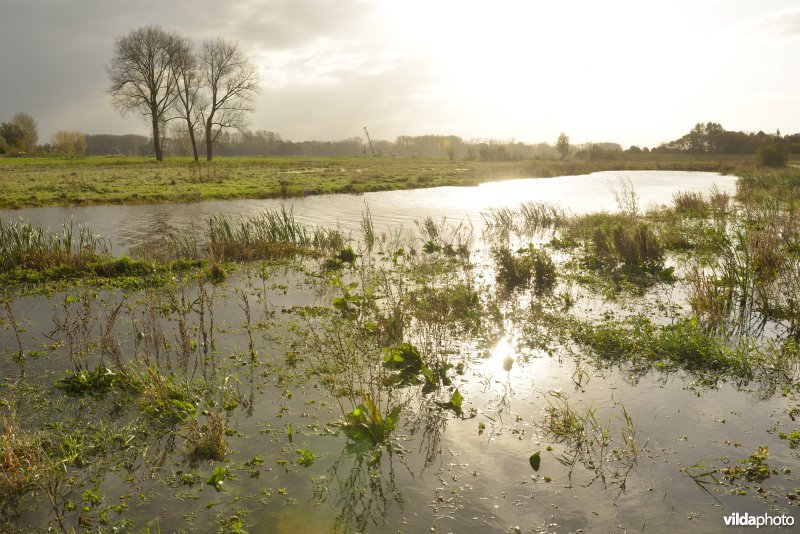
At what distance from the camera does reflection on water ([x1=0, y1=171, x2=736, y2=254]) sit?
21516mm

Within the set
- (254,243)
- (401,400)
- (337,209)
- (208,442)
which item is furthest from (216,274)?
(337,209)

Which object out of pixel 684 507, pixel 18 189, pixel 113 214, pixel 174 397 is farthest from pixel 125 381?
pixel 18 189

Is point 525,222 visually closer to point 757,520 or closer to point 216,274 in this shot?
point 216,274

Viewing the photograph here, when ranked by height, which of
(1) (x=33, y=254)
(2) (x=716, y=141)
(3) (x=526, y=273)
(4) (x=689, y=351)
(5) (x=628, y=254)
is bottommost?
(4) (x=689, y=351)

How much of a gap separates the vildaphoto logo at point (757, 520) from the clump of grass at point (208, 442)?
526 cm

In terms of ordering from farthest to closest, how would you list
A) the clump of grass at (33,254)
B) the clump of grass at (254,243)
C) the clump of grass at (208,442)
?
the clump of grass at (254,243) → the clump of grass at (33,254) → the clump of grass at (208,442)

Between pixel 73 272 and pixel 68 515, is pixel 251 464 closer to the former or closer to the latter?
pixel 68 515

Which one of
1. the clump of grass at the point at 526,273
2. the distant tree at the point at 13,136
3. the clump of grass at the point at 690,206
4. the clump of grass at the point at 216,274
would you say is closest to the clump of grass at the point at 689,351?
the clump of grass at the point at 526,273

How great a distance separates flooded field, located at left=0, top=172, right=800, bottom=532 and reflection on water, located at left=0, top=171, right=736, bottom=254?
650 centimetres

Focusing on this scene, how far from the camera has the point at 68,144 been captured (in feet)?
274

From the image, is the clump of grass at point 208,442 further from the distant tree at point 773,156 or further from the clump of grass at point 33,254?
the distant tree at point 773,156

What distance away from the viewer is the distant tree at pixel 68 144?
83.1 m

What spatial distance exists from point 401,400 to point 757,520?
4174 millimetres

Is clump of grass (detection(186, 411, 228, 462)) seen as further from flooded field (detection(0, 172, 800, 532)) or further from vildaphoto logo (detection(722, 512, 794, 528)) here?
vildaphoto logo (detection(722, 512, 794, 528))
